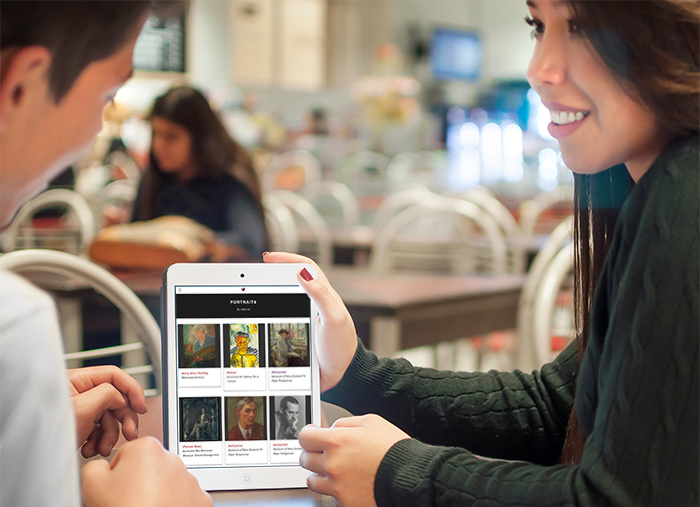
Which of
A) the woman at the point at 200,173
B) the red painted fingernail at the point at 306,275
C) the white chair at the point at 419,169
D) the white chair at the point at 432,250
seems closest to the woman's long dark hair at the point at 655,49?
the red painted fingernail at the point at 306,275

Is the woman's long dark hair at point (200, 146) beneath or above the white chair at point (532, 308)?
above

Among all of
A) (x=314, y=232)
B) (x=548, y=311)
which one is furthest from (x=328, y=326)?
(x=314, y=232)

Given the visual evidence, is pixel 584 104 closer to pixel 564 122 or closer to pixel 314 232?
pixel 564 122

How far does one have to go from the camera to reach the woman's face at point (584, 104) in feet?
1.67

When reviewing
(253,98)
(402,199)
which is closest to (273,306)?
(402,199)

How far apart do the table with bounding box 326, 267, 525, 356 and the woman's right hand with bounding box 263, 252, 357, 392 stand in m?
0.79

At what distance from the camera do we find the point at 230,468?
0.59 m

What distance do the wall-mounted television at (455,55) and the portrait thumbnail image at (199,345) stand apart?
8337mm

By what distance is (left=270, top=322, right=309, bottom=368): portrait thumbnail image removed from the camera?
60 centimetres

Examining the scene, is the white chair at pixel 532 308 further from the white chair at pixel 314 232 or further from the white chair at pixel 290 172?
the white chair at pixel 290 172

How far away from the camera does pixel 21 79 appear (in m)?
0.40

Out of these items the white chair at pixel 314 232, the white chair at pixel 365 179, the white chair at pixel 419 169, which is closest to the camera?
the white chair at pixel 314 232

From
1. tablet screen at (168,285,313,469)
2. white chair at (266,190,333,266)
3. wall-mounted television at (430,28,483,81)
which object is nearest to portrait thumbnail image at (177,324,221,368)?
tablet screen at (168,285,313,469)

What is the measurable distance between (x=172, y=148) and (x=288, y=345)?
1.87m
